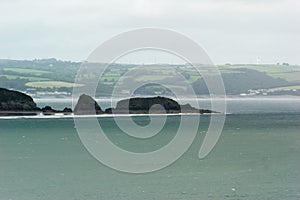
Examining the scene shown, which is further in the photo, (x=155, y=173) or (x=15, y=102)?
(x=15, y=102)

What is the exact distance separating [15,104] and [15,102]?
80 centimetres

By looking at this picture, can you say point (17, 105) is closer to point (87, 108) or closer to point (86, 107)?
point (86, 107)

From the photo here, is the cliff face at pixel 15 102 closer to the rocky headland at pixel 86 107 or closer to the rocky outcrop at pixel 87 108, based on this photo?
the rocky headland at pixel 86 107

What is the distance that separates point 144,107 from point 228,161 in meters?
79.0

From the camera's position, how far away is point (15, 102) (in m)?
124

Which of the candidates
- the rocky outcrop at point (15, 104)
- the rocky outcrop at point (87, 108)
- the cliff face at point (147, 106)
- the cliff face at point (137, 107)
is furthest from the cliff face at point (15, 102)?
the cliff face at point (147, 106)

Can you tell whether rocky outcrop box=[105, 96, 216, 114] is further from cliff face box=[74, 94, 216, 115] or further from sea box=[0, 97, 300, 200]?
sea box=[0, 97, 300, 200]

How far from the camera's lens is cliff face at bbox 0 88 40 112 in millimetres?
122625

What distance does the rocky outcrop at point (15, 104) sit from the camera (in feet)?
402

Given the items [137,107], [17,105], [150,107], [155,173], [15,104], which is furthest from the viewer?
[150,107]

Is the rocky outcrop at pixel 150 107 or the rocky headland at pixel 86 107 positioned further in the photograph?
the rocky outcrop at pixel 150 107

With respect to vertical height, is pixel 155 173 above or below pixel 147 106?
below

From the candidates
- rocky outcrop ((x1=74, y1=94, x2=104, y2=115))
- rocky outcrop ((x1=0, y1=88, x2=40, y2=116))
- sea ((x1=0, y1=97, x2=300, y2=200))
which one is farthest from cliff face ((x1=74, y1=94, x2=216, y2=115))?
sea ((x1=0, y1=97, x2=300, y2=200))

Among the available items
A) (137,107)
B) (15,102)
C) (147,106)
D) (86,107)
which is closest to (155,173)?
(86,107)
